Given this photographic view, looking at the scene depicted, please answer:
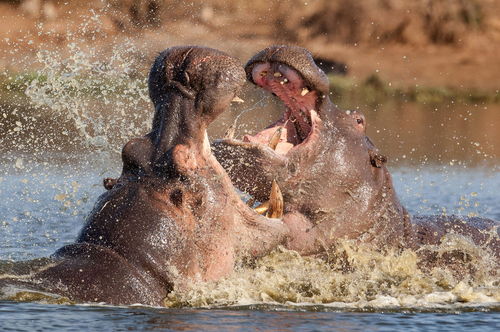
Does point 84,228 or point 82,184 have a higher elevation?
point 82,184

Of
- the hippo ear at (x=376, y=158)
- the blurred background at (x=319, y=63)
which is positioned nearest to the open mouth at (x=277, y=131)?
the hippo ear at (x=376, y=158)

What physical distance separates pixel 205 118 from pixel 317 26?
25154 mm

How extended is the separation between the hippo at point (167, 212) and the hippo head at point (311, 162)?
124cm

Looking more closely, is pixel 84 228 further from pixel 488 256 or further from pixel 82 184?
pixel 82 184

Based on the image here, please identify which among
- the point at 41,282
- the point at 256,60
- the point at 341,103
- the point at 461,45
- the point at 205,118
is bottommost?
the point at 41,282

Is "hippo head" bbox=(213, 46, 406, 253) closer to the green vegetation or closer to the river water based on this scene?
the river water

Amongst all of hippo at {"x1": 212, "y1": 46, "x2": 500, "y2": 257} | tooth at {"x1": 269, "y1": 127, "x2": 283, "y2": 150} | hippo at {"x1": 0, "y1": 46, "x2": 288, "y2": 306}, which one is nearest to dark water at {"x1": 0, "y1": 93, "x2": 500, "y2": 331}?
hippo at {"x1": 0, "y1": 46, "x2": 288, "y2": 306}

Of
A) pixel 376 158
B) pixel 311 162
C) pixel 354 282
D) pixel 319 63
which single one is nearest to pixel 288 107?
pixel 311 162

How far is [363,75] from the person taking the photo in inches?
1183

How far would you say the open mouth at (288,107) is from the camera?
8.89 metres

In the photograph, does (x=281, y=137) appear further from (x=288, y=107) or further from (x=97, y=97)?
(x=97, y=97)

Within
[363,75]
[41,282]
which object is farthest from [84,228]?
[363,75]

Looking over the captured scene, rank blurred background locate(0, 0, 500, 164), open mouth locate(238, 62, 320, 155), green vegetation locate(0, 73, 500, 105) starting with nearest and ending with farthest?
open mouth locate(238, 62, 320, 155) → blurred background locate(0, 0, 500, 164) → green vegetation locate(0, 73, 500, 105)

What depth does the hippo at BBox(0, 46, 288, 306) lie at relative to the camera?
7008mm
